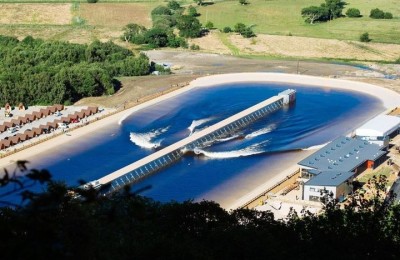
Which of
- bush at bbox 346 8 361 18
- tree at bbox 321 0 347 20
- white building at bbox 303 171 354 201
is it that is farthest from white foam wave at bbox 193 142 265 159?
bush at bbox 346 8 361 18

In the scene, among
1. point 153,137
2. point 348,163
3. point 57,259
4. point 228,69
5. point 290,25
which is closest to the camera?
point 57,259

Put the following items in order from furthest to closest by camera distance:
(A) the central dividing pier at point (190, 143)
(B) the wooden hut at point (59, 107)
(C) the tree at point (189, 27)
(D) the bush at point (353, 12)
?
(D) the bush at point (353, 12) < (C) the tree at point (189, 27) < (B) the wooden hut at point (59, 107) < (A) the central dividing pier at point (190, 143)

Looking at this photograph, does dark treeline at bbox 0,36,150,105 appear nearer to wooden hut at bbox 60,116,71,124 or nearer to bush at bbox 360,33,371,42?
wooden hut at bbox 60,116,71,124

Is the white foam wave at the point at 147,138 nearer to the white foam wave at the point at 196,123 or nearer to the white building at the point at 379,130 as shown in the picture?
the white foam wave at the point at 196,123

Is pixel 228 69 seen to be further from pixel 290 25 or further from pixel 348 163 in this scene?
pixel 348 163

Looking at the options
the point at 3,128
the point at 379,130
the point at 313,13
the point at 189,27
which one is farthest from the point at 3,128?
the point at 313,13

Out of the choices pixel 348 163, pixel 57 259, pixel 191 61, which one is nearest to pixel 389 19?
pixel 191 61

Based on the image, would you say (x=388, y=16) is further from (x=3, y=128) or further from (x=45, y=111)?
(x=3, y=128)

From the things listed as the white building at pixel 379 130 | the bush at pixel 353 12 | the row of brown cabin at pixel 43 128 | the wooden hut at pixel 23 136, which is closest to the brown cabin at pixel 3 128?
the row of brown cabin at pixel 43 128

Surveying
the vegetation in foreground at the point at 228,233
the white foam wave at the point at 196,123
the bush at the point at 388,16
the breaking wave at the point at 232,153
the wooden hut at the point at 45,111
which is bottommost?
the breaking wave at the point at 232,153
